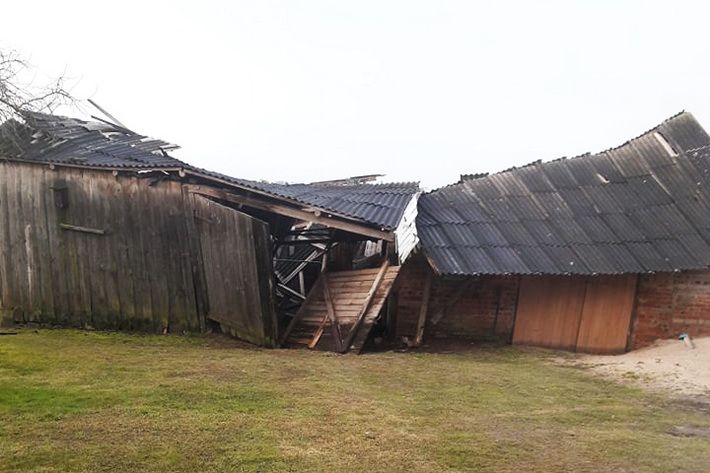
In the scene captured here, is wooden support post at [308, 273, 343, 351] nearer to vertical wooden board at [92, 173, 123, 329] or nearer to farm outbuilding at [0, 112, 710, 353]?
farm outbuilding at [0, 112, 710, 353]

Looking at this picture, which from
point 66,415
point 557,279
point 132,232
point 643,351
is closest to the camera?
point 66,415

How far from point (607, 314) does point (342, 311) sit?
17.3 feet

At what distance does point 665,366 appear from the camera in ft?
27.6

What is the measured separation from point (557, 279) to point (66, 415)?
8.83 meters

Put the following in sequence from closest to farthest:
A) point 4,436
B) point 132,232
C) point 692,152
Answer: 1. point 4,436
2. point 132,232
3. point 692,152

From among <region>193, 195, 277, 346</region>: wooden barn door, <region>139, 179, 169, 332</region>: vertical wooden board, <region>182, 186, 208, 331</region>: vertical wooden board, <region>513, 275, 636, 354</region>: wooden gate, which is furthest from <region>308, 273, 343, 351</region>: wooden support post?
<region>513, 275, 636, 354</region>: wooden gate

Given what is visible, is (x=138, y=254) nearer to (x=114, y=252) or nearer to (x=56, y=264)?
(x=114, y=252)

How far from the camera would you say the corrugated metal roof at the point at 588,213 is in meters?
9.94

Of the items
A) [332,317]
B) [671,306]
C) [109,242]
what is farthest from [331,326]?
[671,306]

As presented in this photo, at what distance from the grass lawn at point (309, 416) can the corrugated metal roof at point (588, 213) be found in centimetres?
271

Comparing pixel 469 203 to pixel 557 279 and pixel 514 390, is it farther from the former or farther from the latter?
pixel 514 390

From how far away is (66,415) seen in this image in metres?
4.53

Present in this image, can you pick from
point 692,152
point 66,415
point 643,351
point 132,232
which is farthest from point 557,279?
point 66,415

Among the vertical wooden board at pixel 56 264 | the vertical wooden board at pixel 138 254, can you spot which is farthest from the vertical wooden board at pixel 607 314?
the vertical wooden board at pixel 56 264
